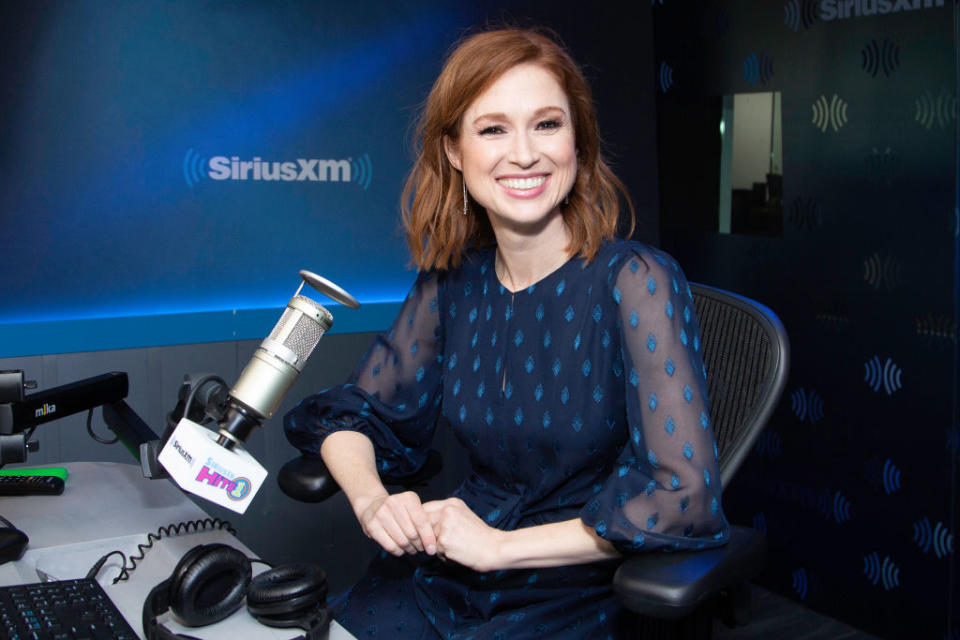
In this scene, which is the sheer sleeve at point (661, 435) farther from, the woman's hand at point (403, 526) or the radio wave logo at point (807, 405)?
the radio wave logo at point (807, 405)

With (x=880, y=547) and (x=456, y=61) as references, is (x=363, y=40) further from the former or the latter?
(x=880, y=547)

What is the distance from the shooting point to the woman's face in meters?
1.69

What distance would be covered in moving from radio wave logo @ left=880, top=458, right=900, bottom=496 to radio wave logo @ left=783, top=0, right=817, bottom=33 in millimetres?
1414

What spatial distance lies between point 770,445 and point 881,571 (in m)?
0.55

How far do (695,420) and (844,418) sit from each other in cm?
188

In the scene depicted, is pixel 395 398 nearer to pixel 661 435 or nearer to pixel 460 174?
pixel 460 174

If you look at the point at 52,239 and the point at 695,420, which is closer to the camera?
the point at 695,420

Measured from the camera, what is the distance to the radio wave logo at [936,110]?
277 cm

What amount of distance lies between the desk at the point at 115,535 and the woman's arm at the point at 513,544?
27cm

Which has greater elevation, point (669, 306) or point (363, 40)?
point (363, 40)

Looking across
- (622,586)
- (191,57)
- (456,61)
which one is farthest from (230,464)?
(191,57)

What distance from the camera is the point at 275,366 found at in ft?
4.39

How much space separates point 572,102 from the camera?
1751mm

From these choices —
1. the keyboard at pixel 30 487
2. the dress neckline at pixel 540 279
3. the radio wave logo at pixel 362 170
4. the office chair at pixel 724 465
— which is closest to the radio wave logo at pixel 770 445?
the radio wave logo at pixel 362 170
